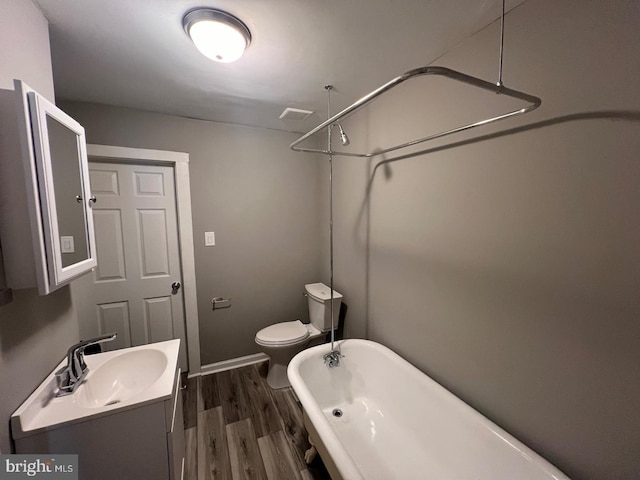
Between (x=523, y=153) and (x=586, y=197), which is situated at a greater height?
(x=523, y=153)

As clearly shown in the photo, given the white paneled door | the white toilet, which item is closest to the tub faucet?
the white toilet

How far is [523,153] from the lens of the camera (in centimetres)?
104

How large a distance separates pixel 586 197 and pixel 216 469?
2274 millimetres

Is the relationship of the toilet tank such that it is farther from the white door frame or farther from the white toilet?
the white door frame

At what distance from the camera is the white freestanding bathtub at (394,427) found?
1018 millimetres

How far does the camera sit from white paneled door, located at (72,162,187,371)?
6.56ft

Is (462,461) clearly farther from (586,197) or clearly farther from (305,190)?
(305,190)

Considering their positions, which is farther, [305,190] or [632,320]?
[305,190]

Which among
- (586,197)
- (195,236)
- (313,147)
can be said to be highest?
(313,147)

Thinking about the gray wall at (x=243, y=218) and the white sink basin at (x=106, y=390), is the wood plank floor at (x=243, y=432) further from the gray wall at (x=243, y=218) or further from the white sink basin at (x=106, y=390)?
the white sink basin at (x=106, y=390)

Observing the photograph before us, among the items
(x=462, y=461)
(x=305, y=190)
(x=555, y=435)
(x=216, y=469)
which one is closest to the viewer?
(x=555, y=435)

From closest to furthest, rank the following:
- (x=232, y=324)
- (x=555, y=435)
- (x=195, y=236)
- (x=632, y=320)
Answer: (x=632, y=320)
(x=555, y=435)
(x=195, y=236)
(x=232, y=324)

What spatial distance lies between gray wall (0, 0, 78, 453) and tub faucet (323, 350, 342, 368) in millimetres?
1460

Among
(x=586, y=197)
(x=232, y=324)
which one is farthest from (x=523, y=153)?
(x=232, y=324)
